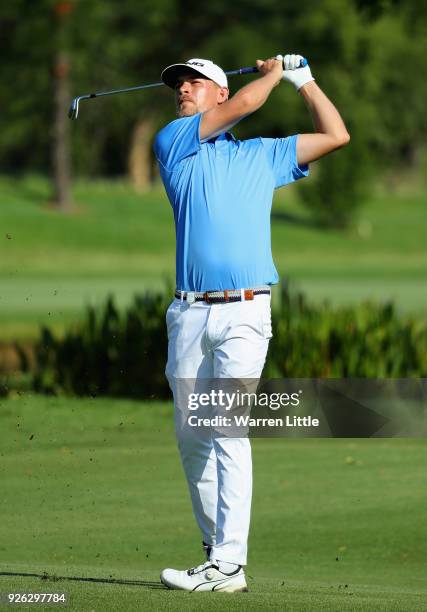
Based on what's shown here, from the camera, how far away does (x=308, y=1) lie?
59.1 metres


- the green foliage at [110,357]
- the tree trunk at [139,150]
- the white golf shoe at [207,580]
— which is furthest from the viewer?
the tree trunk at [139,150]

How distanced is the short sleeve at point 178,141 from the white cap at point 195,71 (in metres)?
0.19

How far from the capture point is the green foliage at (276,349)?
1523 cm

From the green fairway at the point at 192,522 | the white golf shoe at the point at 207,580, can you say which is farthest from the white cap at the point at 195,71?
the green fairway at the point at 192,522

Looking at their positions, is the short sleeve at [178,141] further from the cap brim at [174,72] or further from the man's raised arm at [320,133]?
the man's raised arm at [320,133]

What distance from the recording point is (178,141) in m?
6.12

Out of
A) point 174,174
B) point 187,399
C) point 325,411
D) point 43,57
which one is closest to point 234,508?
point 187,399

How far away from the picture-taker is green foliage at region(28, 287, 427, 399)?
50.0ft

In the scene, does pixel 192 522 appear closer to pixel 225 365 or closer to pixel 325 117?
pixel 225 365

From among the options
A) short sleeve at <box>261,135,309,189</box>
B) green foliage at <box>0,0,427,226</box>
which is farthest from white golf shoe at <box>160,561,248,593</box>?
green foliage at <box>0,0,427,226</box>

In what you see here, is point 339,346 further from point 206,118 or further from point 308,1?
point 308,1

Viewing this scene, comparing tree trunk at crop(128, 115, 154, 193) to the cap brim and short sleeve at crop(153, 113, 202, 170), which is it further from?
short sleeve at crop(153, 113, 202, 170)

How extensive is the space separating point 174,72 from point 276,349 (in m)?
9.01

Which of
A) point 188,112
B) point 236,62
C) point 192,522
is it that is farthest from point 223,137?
point 236,62
